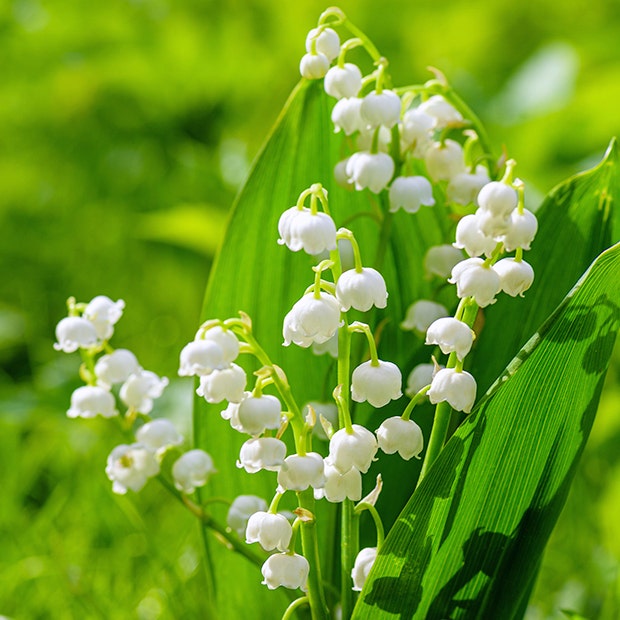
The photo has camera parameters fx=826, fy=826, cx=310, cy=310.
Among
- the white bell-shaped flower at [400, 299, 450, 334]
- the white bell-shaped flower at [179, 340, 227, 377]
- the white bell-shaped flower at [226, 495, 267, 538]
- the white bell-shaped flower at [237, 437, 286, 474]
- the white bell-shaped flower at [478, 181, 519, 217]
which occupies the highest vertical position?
the white bell-shaped flower at [478, 181, 519, 217]

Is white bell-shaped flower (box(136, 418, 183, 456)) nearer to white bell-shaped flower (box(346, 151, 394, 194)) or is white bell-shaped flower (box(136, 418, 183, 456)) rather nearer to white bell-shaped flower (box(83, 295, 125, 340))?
white bell-shaped flower (box(83, 295, 125, 340))

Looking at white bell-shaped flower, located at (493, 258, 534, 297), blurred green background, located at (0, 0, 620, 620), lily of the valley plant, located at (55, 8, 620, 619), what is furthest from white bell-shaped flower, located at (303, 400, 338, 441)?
blurred green background, located at (0, 0, 620, 620)

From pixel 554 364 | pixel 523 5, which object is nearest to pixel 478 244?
pixel 554 364

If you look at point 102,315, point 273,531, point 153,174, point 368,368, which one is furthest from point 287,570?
point 153,174

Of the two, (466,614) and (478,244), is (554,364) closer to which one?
(478,244)

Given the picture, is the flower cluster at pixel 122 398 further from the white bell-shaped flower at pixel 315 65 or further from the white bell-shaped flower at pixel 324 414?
the white bell-shaped flower at pixel 315 65

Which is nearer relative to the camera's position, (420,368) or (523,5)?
(420,368)
